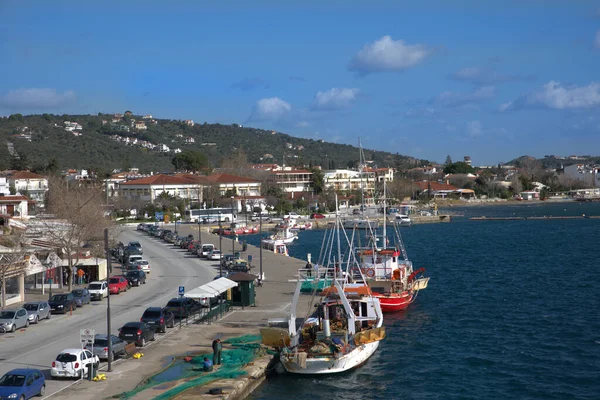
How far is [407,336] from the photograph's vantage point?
35.5 meters

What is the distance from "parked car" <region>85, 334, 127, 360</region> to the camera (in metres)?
25.7

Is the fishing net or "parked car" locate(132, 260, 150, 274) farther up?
"parked car" locate(132, 260, 150, 274)

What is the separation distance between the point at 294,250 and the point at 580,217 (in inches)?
2918

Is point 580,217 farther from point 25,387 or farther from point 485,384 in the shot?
point 25,387

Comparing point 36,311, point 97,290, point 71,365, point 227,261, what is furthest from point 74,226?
point 71,365

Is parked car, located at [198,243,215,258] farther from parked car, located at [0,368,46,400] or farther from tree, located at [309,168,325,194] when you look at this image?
tree, located at [309,168,325,194]

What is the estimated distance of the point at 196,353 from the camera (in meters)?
27.5

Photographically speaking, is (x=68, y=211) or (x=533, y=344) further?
(x=68, y=211)

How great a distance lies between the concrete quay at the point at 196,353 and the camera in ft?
72.7

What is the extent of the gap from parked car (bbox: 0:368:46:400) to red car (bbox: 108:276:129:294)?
21393 mm

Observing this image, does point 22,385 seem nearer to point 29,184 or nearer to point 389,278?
point 389,278

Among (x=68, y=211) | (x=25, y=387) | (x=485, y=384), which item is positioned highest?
(x=68, y=211)

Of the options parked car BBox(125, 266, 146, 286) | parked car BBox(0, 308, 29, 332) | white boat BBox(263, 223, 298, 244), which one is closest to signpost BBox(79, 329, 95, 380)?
parked car BBox(0, 308, 29, 332)

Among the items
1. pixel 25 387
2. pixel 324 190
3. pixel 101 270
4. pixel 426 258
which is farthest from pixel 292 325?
pixel 324 190
